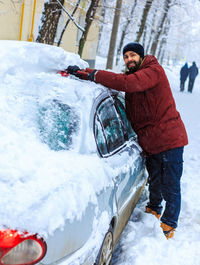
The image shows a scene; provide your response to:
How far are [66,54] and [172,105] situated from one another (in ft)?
4.33

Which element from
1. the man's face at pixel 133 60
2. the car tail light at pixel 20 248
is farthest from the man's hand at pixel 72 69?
the car tail light at pixel 20 248

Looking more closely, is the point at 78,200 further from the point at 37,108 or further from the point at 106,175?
the point at 37,108

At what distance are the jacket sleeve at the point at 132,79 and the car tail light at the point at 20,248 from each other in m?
1.83

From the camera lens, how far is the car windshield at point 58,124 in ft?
7.97

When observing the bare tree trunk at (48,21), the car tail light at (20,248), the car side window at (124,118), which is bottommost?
the car tail light at (20,248)

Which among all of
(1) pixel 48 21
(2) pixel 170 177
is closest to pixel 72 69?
(2) pixel 170 177

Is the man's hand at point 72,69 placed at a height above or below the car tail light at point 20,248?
above

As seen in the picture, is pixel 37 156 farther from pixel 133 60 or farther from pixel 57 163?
pixel 133 60

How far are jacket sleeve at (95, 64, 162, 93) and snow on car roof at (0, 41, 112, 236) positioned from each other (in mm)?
141

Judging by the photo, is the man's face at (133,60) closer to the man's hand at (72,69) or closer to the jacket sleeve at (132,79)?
the jacket sleeve at (132,79)

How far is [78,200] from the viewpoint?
6.83 feet

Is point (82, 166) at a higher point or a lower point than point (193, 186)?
higher

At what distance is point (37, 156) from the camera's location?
86.9 inches

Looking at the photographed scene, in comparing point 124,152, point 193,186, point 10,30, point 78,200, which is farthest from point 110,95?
point 10,30
